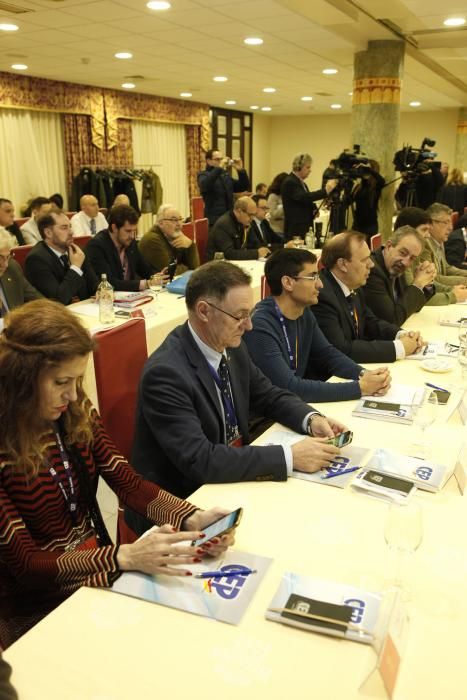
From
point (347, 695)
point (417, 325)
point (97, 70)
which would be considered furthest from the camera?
point (97, 70)

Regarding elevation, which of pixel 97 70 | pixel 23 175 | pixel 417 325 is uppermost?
pixel 97 70

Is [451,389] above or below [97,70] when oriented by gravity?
below

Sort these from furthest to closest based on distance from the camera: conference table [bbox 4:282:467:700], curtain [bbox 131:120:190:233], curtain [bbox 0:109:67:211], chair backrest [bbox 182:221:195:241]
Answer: curtain [bbox 131:120:190:233], curtain [bbox 0:109:67:211], chair backrest [bbox 182:221:195:241], conference table [bbox 4:282:467:700]

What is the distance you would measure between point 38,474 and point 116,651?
0.53 meters

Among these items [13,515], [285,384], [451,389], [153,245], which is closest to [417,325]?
[451,389]

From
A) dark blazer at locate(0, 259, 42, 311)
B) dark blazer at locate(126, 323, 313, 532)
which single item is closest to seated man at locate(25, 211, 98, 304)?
dark blazer at locate(0, 259, 42, 311)

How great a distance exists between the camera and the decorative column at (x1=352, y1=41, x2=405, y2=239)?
254 inches

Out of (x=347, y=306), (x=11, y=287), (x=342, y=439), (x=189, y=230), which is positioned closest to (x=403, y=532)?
(x=342, y=439)

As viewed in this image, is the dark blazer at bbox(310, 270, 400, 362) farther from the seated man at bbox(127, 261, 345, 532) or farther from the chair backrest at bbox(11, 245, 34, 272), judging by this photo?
the chair backrest at bbox(11, 245, 34, 272)

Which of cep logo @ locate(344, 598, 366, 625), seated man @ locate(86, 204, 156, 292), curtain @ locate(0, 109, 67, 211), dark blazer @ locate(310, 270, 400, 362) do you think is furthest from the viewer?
curtain @ locate(0, 109, 67, 211)

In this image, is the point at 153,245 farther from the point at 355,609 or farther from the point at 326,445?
the point at 355,609

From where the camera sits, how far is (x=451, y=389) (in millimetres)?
2455

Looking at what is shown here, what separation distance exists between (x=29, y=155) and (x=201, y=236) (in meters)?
4.47

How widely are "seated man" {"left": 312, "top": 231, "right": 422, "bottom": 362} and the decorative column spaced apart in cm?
408
